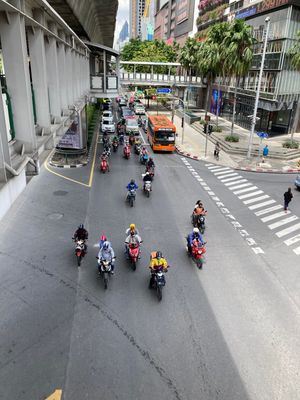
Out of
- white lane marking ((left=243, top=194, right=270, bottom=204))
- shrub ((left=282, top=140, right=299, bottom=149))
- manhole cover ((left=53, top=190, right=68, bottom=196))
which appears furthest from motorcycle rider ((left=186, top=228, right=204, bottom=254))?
shrub ((left=282, top=140, right=299, bottom=149))

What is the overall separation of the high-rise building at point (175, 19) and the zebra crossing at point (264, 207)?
7597cm

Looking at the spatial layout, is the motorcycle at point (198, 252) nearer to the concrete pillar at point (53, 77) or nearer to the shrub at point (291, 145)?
the concrete pillar at point (53, 77)

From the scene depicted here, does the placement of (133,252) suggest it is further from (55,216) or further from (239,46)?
(239,46)

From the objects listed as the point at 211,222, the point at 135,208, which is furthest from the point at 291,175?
the point at 135,208

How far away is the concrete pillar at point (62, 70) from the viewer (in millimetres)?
12930

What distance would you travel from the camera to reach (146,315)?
415 inches

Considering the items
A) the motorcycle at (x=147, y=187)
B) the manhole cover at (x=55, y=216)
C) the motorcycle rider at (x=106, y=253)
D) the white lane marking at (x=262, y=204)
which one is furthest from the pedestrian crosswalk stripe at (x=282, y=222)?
the manhole cover at (x=55, y=216)

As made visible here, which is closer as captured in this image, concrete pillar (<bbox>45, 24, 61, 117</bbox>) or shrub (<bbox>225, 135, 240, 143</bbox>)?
concrete pillar (<bbox>45, 24, 61, 117</bbox>)

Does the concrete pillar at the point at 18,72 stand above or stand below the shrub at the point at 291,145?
above

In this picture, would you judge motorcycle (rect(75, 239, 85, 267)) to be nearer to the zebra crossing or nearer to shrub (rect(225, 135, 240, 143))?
the zebra crossing

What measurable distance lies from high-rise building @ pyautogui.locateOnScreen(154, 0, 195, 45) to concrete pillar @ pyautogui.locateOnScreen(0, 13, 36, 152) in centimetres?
9262

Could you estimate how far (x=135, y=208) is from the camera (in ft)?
63.0

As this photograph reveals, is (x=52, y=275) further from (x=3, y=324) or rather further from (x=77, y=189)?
(x=77, y=189)

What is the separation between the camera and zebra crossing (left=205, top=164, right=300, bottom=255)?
1684 centimetres
